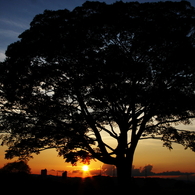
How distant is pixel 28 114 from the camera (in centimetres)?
1598

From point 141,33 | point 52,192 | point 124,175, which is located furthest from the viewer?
point 124,175

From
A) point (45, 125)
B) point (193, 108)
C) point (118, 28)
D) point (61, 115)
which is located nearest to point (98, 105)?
point (61, 115)

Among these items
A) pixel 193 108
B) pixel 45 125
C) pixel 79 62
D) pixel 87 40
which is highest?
pixel 87 40

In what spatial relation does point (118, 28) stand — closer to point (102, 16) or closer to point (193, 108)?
point (102, 16)

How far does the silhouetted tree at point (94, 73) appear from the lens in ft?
49.6

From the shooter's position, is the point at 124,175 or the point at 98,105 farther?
the point at 124,175

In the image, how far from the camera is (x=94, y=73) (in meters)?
14.9

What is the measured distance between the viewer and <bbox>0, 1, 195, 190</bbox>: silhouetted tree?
15.1m

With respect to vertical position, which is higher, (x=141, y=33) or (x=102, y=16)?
(x=102, y=16)

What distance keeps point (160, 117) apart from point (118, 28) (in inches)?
265

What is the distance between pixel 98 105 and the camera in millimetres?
15734

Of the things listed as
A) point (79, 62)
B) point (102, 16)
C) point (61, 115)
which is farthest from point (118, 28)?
point (61, 115)

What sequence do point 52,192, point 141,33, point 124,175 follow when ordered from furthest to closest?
1. point 124,175
2. point 141,33
3. point 52,192

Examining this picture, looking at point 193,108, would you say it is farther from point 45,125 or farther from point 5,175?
point 5,175
